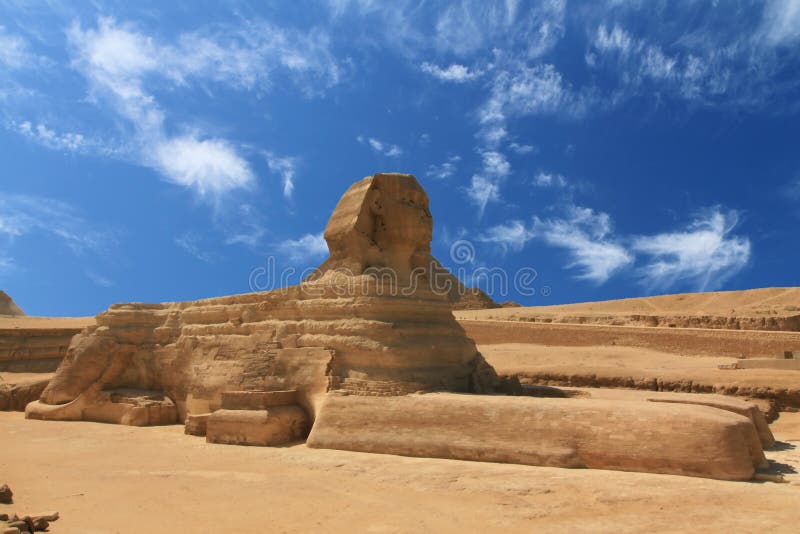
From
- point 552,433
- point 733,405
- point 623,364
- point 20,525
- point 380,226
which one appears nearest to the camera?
→ point 20,525

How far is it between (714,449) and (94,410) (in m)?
10.4

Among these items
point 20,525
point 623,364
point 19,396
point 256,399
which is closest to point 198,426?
point 256,399

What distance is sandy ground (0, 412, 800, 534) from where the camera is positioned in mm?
4492

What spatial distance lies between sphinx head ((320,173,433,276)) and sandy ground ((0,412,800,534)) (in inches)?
121

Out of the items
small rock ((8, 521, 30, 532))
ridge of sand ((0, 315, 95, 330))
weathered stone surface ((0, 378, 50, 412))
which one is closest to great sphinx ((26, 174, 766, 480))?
weathered stone surface ((0, 378, 50, 412))

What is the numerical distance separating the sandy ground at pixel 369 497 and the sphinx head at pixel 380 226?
10.0 ft

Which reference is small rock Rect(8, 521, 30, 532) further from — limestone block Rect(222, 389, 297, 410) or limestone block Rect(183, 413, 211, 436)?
limestone block Rect(183, 413, 211, 436)

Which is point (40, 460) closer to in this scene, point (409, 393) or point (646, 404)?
point (409, 393)

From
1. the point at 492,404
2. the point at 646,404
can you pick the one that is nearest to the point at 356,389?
the point at 492,404

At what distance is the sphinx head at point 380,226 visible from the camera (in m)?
8.98

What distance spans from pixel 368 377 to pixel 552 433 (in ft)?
8.70

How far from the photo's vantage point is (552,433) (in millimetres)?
5871

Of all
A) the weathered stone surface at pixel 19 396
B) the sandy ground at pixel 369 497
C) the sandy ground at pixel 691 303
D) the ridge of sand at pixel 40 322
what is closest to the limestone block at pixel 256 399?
the sandy ground at pixel 369 497

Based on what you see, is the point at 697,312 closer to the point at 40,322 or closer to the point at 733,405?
the point at 733,405
